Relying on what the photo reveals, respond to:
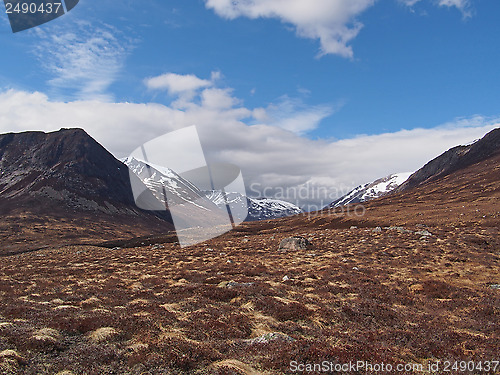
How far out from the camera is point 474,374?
8469 millimetres

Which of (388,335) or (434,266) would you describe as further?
(434,266)

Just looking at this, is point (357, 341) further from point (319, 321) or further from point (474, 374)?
point (474, 374)

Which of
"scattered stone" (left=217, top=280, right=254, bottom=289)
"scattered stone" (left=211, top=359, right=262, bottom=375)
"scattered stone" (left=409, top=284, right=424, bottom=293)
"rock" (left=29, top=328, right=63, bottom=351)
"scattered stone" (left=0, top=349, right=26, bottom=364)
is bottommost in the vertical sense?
"scattered stone" (left=409, top=284, right=424, bottom=293)

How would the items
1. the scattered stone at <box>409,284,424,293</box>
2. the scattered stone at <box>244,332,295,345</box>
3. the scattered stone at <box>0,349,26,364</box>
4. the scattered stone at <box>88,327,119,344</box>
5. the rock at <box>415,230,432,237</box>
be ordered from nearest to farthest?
the scattered stone at <box>0,349,26,364</box> < the scattered stone at <box>88,327,119,344</box> < the scattered stone at <box>244,332,295,345</box> < the scattered stone at <box>409,284,424,293</box> < the rock at <box>415,230,432,237</box>

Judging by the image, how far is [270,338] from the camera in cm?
1091

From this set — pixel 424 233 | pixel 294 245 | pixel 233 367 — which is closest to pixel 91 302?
pixel 233 367

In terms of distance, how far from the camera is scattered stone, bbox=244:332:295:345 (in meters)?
10.7

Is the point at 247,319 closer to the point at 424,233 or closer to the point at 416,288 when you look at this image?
the point at 416,288

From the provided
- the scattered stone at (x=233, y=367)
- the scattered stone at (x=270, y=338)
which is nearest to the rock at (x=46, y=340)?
the scattered stone at (x=233, y=367)

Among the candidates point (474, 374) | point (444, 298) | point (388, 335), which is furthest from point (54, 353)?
point (444, 298)

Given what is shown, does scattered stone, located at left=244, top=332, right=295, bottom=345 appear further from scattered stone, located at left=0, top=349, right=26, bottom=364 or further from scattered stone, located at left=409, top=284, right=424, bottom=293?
scattered stone, located at left=409, top=284, right=424, bottom=293

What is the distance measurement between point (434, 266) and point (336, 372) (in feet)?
78.0

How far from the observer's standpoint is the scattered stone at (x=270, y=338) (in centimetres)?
1070

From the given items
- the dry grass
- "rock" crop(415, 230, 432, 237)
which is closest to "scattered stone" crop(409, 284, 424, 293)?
the dry grass
